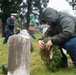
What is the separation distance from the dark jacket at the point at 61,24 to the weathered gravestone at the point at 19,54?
78 cm

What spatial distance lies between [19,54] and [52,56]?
993 millimetres

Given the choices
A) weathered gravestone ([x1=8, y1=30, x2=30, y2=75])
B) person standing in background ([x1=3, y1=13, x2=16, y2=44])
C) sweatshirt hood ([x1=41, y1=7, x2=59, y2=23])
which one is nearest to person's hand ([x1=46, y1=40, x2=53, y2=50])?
sweatshirt hood ([x1=41, y1=7, x2=59, y2=23])

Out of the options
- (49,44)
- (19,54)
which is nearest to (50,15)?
(49,44)

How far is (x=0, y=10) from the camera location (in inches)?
1598

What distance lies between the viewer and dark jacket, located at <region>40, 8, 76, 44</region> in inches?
231

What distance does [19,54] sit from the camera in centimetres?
541

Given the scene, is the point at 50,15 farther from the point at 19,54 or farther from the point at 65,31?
the point at 19,54

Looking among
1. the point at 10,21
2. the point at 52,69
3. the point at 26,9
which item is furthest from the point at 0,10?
the point at 52,69

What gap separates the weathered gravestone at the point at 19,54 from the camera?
5407mm

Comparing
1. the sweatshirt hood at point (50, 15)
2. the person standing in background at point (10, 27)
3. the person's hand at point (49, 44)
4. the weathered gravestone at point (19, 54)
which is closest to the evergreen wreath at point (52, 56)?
the person's hand at point (49, 44)

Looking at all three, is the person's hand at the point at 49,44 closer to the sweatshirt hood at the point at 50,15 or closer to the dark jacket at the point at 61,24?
the dark jacket at the point at 61,24

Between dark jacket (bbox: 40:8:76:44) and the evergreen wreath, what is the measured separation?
0.75 ft

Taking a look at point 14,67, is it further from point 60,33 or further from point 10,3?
point 10,3

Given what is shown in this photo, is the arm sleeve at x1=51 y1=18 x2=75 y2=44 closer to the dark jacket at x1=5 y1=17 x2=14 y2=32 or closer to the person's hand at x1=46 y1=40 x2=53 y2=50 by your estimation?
the person's hand at x1=46 y1=40 x2=53 y2=50
